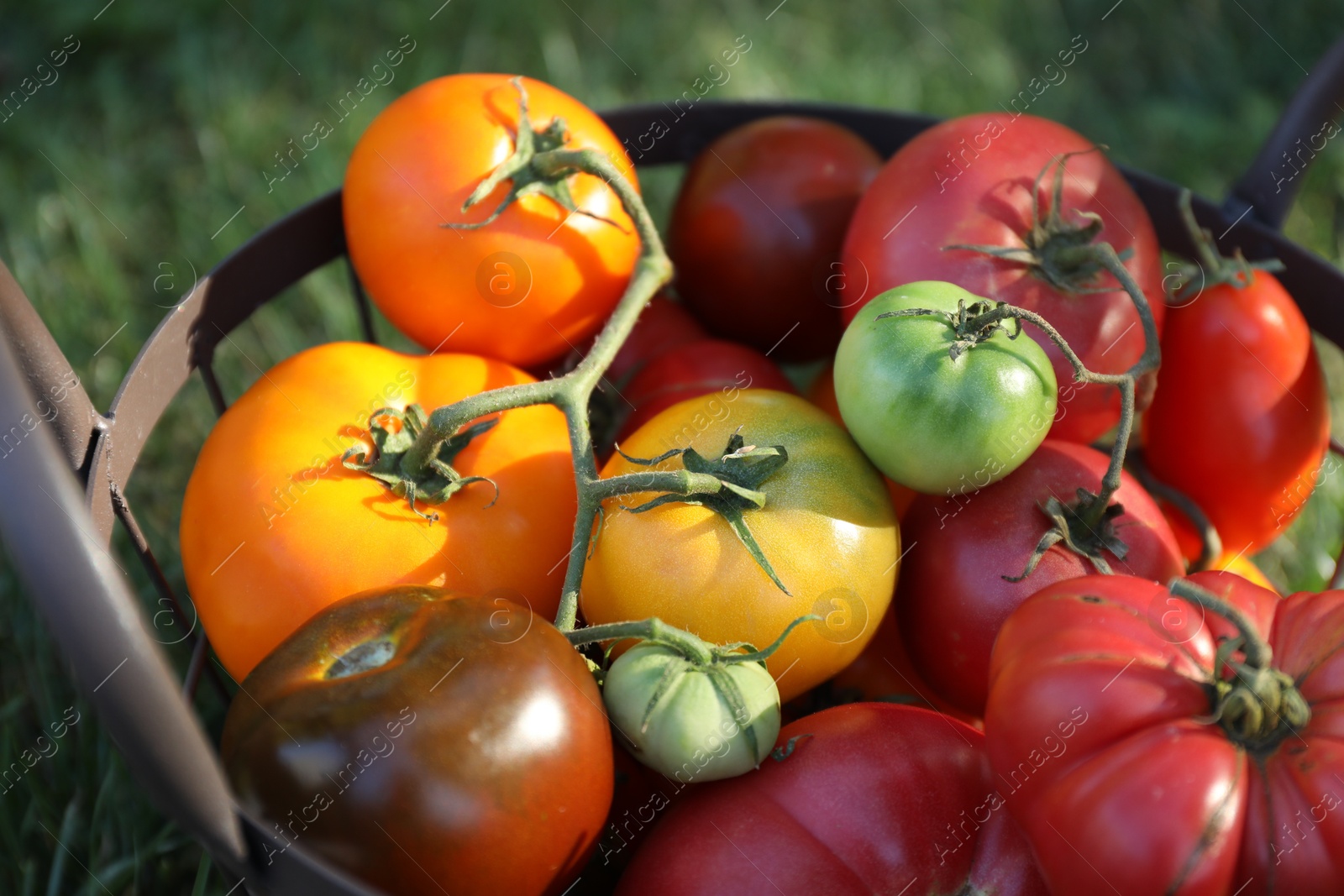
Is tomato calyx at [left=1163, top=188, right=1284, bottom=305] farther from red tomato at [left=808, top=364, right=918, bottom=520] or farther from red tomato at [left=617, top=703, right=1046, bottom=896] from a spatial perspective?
red tomato at [left=617, top=703, right=1046, bottom=896]

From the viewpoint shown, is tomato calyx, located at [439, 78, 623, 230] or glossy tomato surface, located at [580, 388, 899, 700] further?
tomato calyx, located at [439, 78, 623, 230]

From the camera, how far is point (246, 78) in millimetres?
2609

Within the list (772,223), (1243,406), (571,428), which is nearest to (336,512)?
(571,428)

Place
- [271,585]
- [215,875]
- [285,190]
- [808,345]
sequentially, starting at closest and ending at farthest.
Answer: [271,585] < [215,875] < [808,345] < [285,190]

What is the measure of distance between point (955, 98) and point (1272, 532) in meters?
1.65

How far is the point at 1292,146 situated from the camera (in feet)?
4.67

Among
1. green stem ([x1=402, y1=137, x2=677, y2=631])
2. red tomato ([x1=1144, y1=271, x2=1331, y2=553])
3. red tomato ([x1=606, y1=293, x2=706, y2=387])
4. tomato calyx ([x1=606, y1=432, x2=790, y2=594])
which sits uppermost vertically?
green stem ([x1=402, y1=137, x2=677, y2=631])

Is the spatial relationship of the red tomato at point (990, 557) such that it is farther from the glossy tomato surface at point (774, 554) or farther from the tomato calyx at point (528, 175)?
the tomato calyx at point (528, 175)

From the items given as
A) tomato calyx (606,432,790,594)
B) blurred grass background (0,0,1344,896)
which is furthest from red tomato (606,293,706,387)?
blurred grass background (0,0,1344,896)

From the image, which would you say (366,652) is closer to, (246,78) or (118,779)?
(118,779)

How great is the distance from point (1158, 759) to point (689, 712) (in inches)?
15.2

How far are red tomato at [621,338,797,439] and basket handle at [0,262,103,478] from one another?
68 cm

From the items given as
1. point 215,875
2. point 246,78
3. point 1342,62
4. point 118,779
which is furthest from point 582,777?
point 246,78

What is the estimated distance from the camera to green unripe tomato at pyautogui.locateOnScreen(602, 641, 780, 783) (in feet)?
3.11
